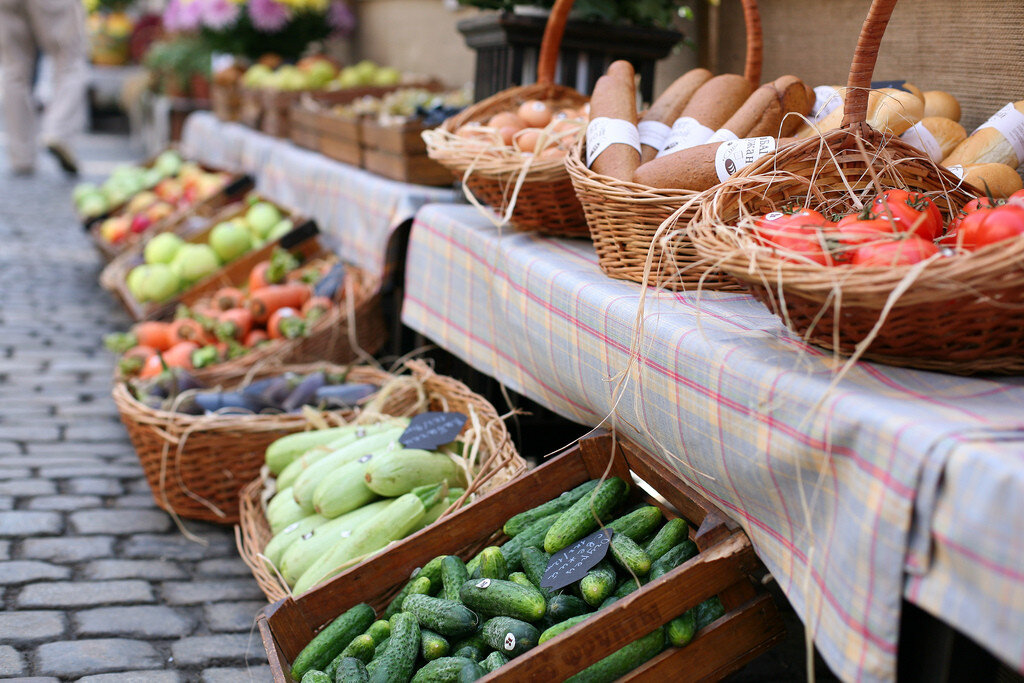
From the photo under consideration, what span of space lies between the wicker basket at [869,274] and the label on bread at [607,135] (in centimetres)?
47

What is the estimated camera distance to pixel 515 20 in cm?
320

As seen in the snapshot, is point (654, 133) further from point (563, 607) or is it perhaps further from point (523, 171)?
point (563, 607)

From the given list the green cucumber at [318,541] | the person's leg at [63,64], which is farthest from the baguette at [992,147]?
the person's leg at [63,64]

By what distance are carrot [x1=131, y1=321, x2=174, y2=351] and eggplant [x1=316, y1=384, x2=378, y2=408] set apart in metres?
1.18

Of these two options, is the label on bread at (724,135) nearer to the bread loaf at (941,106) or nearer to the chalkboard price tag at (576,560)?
the bread loaf at (941,106)

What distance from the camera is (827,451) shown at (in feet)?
Answer: 4.08

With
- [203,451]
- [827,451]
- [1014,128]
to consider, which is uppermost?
[1014,128]

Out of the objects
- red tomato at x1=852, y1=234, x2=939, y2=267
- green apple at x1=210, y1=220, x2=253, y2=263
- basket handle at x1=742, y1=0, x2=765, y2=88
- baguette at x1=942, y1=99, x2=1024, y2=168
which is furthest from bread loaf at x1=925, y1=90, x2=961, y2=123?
green apple at x1=210, y1=220, x2=253, y2=263

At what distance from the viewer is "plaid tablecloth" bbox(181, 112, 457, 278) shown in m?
3.63

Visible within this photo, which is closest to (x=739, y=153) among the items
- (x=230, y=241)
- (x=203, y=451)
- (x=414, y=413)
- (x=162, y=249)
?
(x=414, y=413)

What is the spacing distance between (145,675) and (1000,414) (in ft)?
6.36

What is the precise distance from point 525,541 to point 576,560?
18 centimetres

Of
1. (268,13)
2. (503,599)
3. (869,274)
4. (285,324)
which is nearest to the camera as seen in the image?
(869,274)

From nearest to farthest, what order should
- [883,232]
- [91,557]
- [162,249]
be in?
[883,232] < [91,557] < [162,249]
